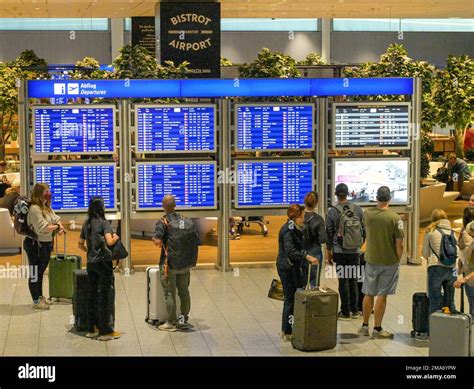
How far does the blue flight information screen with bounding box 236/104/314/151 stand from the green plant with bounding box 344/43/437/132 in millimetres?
4267

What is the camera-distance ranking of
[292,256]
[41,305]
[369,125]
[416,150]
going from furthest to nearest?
[416,150], [369,125], [41,305], [292,256]

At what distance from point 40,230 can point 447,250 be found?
4289mm

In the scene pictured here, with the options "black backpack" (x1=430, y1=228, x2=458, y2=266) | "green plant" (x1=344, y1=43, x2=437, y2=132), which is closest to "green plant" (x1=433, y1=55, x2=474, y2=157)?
"green plant" (x1=344, y1=43, x2=437, y2=132)

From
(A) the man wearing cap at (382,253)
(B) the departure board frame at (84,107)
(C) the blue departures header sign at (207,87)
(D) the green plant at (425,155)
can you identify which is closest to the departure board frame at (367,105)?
(C) the blue departures header sign at (207,87)

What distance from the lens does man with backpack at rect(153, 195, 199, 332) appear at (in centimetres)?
989

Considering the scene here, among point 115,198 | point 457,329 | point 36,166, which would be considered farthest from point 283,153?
point 457,329

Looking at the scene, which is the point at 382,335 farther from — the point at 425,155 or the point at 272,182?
the point at 425,155

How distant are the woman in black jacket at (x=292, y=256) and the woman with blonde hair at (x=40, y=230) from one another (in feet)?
8.81

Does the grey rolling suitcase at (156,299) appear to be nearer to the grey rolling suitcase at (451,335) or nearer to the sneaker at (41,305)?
the sneaker at (41,305)

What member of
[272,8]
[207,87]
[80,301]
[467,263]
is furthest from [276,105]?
[272,8]

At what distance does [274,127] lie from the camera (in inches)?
528

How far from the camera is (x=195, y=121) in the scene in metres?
13.2

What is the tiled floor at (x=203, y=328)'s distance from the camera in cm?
937

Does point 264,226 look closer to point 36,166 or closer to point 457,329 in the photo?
point 36,166
